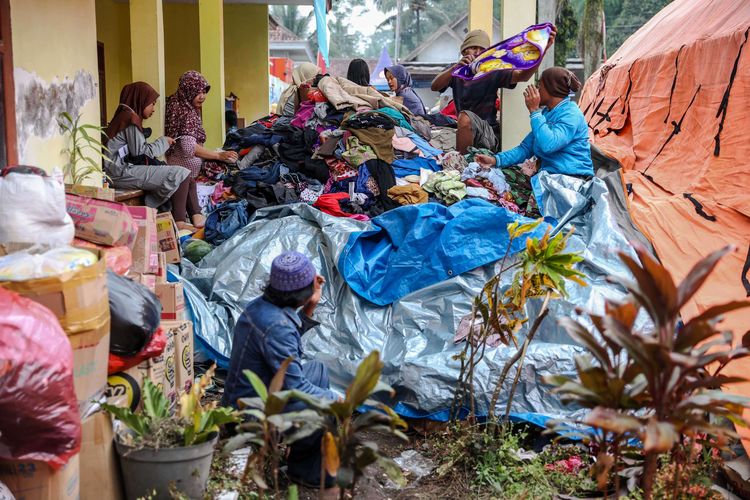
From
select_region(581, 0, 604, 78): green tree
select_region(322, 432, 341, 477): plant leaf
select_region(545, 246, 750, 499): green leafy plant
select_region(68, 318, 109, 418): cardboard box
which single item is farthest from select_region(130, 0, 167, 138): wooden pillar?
select_region(581, 0, 604, 78): green tree

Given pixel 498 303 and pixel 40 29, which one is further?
pixel 40 29

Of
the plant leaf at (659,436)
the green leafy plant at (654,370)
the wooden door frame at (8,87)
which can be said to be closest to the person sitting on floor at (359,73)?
the wooden door frame at (8,87)

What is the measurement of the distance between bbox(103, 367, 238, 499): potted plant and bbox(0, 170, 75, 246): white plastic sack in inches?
35.0

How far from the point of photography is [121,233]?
4.11 metres

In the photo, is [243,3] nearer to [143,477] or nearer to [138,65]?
[138,65]

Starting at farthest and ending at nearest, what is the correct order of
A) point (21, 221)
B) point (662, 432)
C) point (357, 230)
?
point (357, 230) → point (21, 221) → point (662, 432)

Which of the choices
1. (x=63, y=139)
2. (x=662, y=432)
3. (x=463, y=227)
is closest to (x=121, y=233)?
(x=63, y=139)

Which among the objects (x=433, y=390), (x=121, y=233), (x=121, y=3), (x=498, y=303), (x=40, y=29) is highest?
(x=121, y=3)

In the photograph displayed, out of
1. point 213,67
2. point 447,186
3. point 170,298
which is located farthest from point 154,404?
point 213,67

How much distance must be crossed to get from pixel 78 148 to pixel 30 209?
2.05 m

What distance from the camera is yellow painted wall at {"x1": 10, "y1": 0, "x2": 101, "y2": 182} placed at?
14.5 feet

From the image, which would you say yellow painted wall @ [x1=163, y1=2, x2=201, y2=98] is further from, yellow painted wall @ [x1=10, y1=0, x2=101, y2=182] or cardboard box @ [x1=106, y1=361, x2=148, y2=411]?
cardboard box @ [x1=106, y1=361, x2=148, y2=411]

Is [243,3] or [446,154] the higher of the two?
[243,3]

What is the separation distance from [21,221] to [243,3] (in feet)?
37.2
